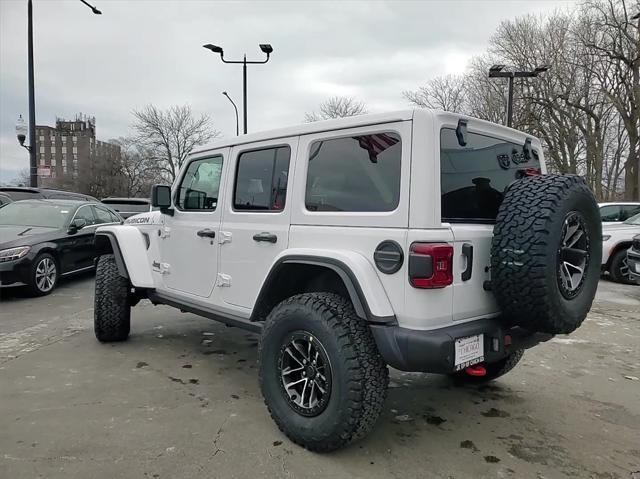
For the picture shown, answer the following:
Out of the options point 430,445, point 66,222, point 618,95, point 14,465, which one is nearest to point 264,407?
point 430,445

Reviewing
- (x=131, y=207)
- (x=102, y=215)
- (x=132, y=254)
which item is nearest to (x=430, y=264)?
(x=132, y=254)

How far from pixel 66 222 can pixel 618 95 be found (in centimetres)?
2535

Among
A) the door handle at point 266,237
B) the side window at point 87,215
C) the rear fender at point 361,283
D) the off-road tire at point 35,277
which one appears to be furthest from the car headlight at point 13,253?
the rear fender at point 361,283

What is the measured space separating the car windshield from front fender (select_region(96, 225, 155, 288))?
3829 mm

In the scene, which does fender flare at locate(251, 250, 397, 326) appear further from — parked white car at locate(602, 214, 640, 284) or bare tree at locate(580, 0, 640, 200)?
bare tree at locate(580, 0, 640, 200)

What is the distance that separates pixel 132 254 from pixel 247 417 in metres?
2.09

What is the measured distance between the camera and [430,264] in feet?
7.75

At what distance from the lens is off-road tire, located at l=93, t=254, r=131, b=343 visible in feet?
15.1

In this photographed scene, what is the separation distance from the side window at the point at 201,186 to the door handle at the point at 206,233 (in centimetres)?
19

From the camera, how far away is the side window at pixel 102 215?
866 centimetres

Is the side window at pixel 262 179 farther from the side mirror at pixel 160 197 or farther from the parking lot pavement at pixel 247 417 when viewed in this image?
the parking lot pavement at pixel 247 417

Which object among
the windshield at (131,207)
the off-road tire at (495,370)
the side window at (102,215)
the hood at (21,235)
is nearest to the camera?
the off-road tire at (495,370)

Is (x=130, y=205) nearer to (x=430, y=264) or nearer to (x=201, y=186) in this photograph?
(x=201, y=186)

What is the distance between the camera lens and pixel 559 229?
247 centimetres
